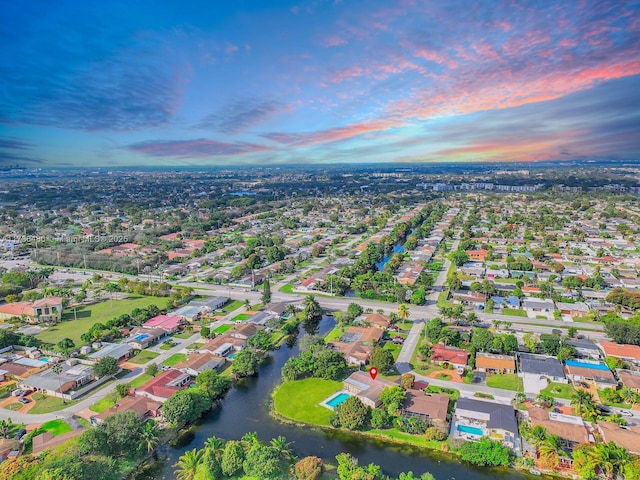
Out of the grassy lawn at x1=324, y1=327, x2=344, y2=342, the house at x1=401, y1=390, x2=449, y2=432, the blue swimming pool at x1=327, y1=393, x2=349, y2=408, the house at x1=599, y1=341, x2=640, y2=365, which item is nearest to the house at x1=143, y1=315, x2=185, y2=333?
the grassy lawn at x1=324, y1=327, x2=344, y2=342

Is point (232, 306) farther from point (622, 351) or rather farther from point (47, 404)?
point (622, 351)

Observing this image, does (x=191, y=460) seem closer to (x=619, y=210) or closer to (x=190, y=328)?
(x=190, y=328)

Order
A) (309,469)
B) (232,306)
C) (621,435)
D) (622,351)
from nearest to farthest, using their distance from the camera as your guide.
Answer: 1. (309,469)
2. (621,435)
3. (622,351)
4. (232,306)

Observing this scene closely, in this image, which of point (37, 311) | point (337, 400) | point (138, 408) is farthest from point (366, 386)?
point (37, 311)

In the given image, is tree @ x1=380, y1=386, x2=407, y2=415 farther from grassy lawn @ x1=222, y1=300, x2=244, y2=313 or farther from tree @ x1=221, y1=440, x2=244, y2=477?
grassy lawn @ x1=222, y1=300, x2=244, y2=313

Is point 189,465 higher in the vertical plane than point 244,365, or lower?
lower

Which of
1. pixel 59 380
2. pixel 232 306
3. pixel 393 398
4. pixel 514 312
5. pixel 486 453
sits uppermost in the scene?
pixel 393 398

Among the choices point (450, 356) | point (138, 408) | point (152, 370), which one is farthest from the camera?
point (450, 356)

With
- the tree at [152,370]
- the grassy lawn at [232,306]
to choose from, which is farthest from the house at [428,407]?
the grassy lawn at [232,306]

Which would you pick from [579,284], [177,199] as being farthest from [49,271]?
[177,199]
